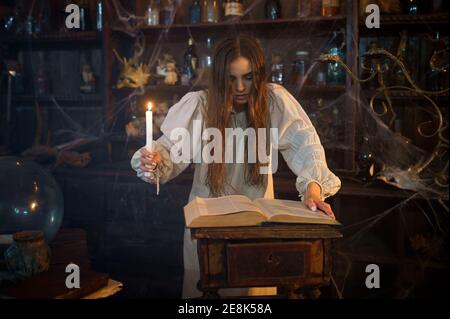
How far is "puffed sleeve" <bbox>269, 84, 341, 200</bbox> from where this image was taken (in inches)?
47.8

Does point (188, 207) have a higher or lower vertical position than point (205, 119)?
lower

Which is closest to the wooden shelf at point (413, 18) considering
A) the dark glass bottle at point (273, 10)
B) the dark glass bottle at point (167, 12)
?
the dark glass bottle at point (273, 10)

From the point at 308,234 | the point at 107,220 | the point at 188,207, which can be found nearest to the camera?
the point at 308,234

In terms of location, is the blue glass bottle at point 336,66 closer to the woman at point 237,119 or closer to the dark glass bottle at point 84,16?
the woman at point 237,119

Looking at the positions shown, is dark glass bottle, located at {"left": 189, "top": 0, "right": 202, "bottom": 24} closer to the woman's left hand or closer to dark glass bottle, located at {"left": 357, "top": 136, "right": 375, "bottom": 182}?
dark glass bottle, located at {"left": 357, "top": 136, "right": 375, "bottom": 182}

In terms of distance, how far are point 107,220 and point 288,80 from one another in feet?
3.83

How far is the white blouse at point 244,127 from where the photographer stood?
1379 mm

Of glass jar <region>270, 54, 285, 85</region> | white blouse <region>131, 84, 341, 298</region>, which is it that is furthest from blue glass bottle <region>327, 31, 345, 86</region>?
white blouse <region>131, 84, 341, 298</region>

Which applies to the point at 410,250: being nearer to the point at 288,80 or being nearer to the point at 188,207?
the point at 288,80

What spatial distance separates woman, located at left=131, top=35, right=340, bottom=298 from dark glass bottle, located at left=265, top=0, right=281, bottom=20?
2.76ft

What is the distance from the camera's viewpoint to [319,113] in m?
2.23

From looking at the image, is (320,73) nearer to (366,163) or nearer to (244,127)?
(366,163)

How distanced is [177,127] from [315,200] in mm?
577
